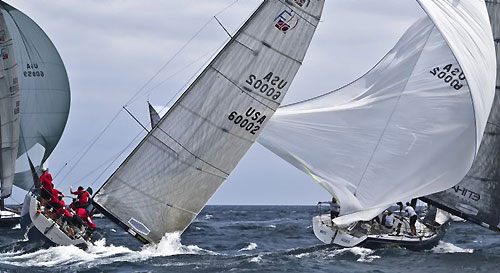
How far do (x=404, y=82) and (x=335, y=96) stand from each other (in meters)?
1.91

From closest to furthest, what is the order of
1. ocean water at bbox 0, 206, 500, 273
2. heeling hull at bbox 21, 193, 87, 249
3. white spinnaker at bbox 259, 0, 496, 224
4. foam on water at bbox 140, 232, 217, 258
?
ocean water at bbox 0, 206, 500, 273
heeling hull at bbox 21, 193, 87, 249
white spinnaker at bbox 259, 0, 496, 224
foam on water at bbox 140, 232, 217, 258

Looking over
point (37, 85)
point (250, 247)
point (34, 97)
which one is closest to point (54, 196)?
point (250, 247)

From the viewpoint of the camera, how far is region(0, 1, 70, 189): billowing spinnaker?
3638cm

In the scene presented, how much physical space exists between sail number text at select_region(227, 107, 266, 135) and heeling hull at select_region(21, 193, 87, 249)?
4673 millimetres

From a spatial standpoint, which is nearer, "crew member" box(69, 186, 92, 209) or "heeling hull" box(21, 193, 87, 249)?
"heeling hull" box(21, 193, 87, 249)

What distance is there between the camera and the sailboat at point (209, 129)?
2267 centimetres

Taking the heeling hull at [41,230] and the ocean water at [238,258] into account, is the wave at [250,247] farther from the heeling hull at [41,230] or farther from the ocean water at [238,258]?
the heeling hull at [41,230]

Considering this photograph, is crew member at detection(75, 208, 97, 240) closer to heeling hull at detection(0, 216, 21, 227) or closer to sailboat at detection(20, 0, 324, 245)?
sailboat at detection(20, 0, 324, 245)

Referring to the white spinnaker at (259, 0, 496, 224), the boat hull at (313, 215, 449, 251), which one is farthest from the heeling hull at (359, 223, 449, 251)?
the white spinnaker at (259, 0, 496, 224)

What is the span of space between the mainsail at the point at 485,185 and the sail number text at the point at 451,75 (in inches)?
112

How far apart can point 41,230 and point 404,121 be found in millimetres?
9302

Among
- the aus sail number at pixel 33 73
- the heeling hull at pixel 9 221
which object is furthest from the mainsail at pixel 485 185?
the heeling hull at pixel 9 221

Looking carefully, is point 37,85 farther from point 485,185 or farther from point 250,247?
point 485,185

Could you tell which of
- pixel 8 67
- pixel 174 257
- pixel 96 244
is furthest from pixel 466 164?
pixel 8 67
